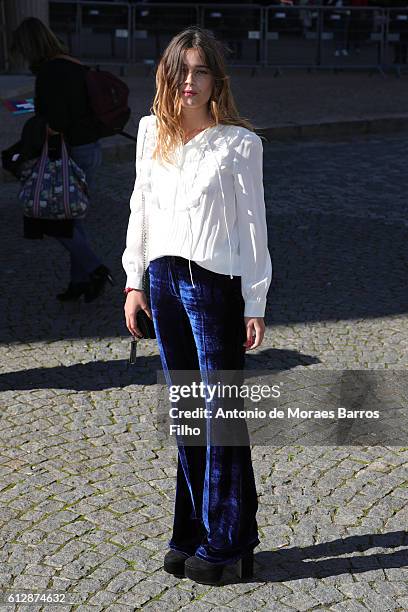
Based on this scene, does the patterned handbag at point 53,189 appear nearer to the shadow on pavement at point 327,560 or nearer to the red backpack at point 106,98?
the red backpack at point 106,98

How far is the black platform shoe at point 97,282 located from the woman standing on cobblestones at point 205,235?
320cm

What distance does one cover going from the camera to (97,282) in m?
7.00

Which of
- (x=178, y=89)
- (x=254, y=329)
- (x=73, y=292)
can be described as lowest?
(x=73, y=292)

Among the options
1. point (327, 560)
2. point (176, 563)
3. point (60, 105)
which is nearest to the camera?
point (176, 563)

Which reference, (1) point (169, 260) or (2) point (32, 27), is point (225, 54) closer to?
(1) point (169, 260)

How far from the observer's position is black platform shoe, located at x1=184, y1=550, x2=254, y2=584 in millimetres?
3824

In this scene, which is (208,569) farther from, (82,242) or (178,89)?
(82,242)

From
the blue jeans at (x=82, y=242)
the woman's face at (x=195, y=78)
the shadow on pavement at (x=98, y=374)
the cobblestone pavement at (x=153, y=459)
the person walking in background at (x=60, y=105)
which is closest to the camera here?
the woman's face at (x=195, y=78)

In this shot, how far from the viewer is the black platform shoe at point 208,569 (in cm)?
382

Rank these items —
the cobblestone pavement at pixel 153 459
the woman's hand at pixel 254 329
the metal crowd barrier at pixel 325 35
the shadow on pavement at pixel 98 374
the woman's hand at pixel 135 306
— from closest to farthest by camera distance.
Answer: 1. the woman's hand at pixel 254 329
2. the woman's hand at pixel 135 306
3. the cobblestone pavement at pixel 153 459
4. the shadow on pavement at pixel 98 374
5. the metal crowd barrier at pixel 325 35

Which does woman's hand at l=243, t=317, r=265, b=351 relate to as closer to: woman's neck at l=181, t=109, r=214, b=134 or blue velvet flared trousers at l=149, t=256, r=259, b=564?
blue velvet flared trousers at l=149, t=256, r=259, b=564

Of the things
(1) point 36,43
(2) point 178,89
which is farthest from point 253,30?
(2) point 178,89

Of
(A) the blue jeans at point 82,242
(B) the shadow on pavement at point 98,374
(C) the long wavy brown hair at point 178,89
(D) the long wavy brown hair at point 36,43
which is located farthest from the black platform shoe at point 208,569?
(D) the long wavy brown hair at point 36,43

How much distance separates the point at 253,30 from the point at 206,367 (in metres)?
14.6
